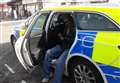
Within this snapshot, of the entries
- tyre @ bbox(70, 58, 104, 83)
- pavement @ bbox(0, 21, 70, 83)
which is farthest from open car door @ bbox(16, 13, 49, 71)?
tyre @ bbox(70, 58, 104, 83)

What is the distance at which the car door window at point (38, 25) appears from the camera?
251 inches

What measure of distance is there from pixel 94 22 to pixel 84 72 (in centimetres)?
92

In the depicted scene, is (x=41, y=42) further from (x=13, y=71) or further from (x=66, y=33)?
(x=13, y=71)

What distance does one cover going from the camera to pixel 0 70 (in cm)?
754

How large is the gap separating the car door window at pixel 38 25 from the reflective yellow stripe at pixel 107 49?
1.97m

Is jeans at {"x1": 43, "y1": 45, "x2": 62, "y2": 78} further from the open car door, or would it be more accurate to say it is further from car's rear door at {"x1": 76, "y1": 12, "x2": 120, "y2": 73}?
car's rear door at {"x1": 76, "y1": 12, "x2": 120, "y2": 73}

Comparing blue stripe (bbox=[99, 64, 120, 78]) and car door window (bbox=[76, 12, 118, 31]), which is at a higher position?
car door window (bbox=[76, 12, 118, 31])

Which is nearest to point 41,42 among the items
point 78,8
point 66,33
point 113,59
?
point 66,33

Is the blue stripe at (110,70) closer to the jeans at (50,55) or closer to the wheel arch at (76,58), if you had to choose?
the wheel arch at (76,58)

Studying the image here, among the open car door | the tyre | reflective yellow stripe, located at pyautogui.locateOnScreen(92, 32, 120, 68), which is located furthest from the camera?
the open car door

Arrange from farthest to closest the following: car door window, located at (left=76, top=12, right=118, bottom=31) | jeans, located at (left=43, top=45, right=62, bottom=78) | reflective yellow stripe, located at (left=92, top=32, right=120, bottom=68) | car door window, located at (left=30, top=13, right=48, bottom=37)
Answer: car door window, located at (left=30, top=13, right=48, bottom=37) → jeans, located at (left=43, top=45, right=62, bottom=78) → car door window, located at (left=76, top=12, right=118, bottom=31) → reflective yellow stripe, located at (left=92, top=32, right=120, bottom=68)

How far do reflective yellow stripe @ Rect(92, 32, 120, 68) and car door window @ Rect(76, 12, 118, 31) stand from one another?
128 millimetres

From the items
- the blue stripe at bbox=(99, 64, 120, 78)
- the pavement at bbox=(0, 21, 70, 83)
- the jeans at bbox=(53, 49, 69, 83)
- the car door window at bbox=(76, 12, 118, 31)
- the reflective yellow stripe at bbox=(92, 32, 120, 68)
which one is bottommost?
the pavement at bbox=(0, 21, 70, 83)

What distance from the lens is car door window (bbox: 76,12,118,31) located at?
4.68 meters
